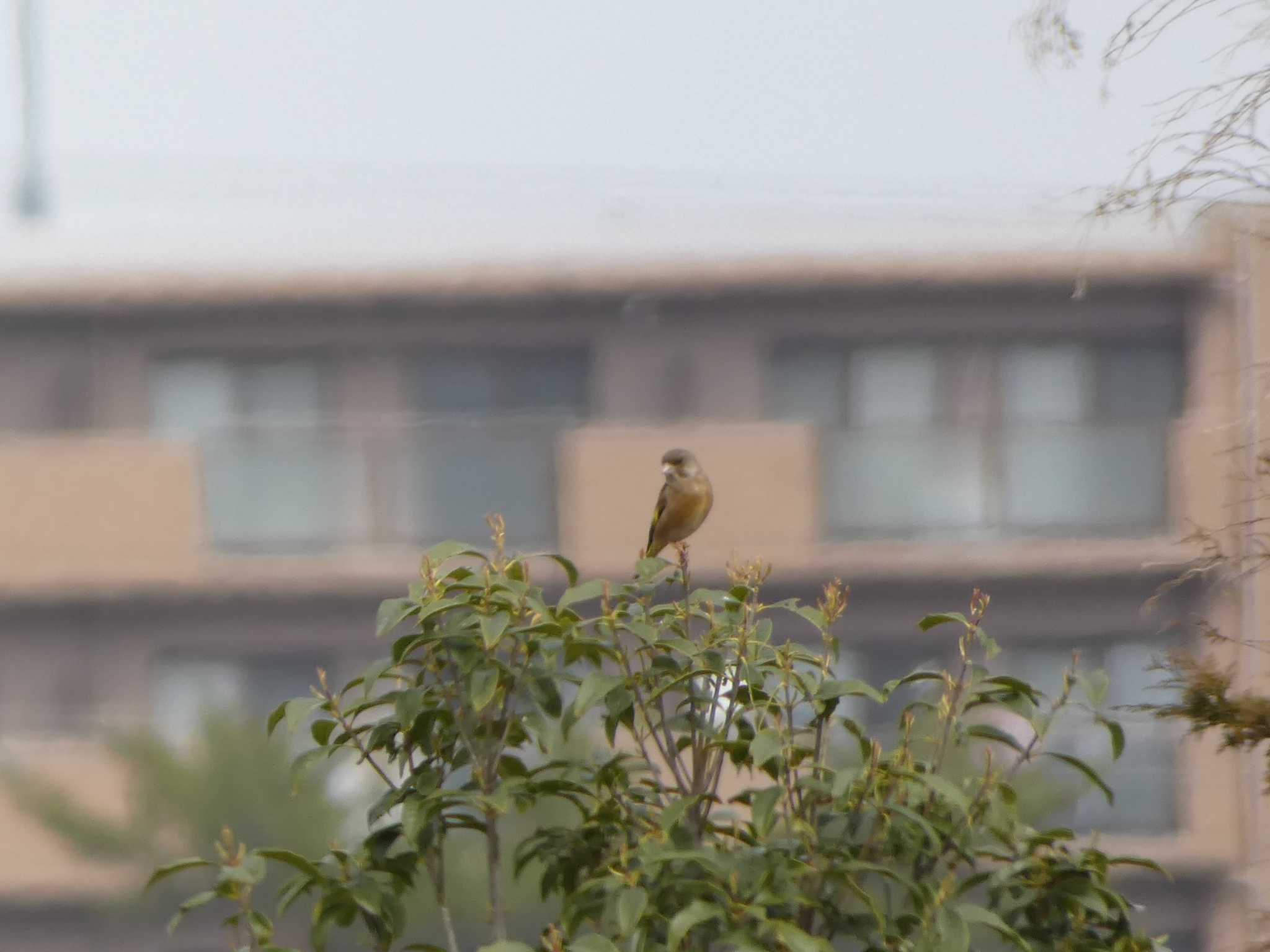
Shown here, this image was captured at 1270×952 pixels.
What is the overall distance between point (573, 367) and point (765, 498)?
1594 millimetres

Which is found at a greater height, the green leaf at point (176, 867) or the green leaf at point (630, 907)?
the green leaf at point (176, 867)

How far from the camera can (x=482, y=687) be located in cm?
150

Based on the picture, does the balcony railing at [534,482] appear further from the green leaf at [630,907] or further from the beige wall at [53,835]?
the green leaf at [630,907]

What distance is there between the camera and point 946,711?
155cm

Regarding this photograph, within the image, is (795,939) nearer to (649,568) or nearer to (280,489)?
(649,568)

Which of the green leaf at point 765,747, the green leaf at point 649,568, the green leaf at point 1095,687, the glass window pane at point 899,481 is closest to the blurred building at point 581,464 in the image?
the glass window pane at point 899,481

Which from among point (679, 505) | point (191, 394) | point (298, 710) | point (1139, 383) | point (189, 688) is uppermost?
point (191, 394)

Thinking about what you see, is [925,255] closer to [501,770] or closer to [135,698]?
[135,698]

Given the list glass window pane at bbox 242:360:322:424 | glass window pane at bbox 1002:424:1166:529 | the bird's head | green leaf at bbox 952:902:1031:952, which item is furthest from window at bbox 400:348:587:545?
green leaf at bbox 952:902:1031:952

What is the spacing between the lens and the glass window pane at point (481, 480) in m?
9.94

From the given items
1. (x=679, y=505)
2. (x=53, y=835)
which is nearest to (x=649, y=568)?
(x=679, y=505)

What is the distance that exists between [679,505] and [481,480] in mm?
7434

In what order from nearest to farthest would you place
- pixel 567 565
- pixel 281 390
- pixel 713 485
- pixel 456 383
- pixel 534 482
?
1. pixel 567 565
2. pixel 713 485
3. pixel 534 482
4. pixel 281 390
5. pixel 456 383

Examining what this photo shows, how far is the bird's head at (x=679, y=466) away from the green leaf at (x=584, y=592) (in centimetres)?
127
